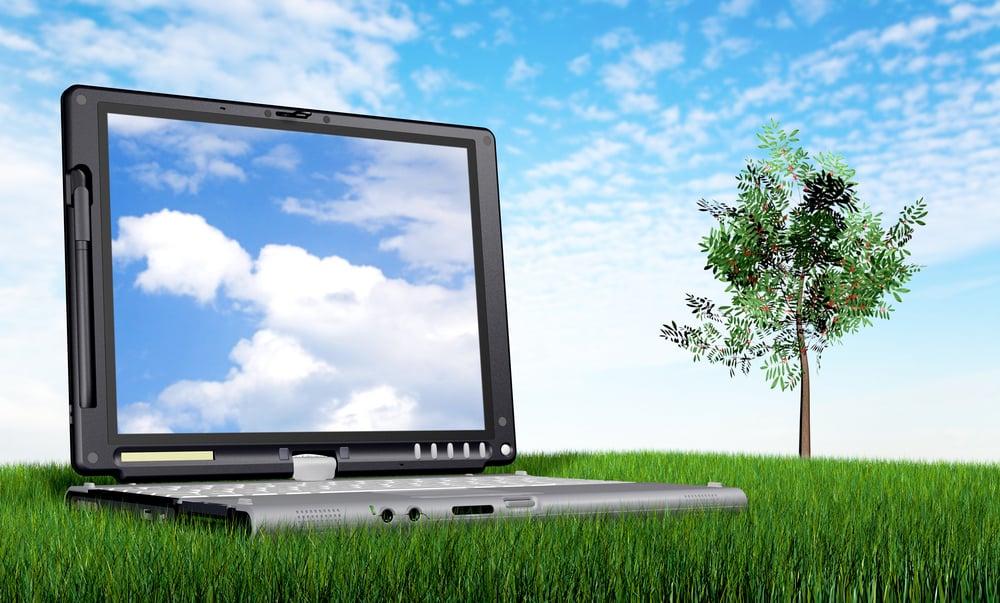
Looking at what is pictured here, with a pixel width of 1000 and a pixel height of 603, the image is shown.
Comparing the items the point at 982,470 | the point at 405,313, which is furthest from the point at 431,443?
the point at 982,470

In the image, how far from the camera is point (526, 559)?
5.97ft

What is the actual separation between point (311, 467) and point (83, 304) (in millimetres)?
822

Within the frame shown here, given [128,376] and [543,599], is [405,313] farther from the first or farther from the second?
[543,599]

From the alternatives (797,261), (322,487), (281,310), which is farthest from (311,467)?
(797,261)

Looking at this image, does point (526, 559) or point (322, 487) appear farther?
point (322, 487)

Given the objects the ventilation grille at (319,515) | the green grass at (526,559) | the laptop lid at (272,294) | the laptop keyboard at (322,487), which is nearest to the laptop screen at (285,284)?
the laptop lid at (272,294)

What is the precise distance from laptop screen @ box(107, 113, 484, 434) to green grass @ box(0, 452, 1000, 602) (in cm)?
54

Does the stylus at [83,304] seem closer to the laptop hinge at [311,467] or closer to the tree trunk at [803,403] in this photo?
the laptop hinge at [311,467]

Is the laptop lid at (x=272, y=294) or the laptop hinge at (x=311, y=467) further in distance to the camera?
the laptop hinge at (x=311, y=467)

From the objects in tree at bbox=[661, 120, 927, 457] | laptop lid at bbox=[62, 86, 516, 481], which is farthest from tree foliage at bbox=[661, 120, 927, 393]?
laptop lid at bbox=[62, 86, 516, 481]

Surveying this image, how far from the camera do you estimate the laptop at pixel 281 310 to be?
2787 mm

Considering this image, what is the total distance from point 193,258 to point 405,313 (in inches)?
26.7

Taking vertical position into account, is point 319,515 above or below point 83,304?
below

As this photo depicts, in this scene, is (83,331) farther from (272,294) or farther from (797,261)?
(797,261)
